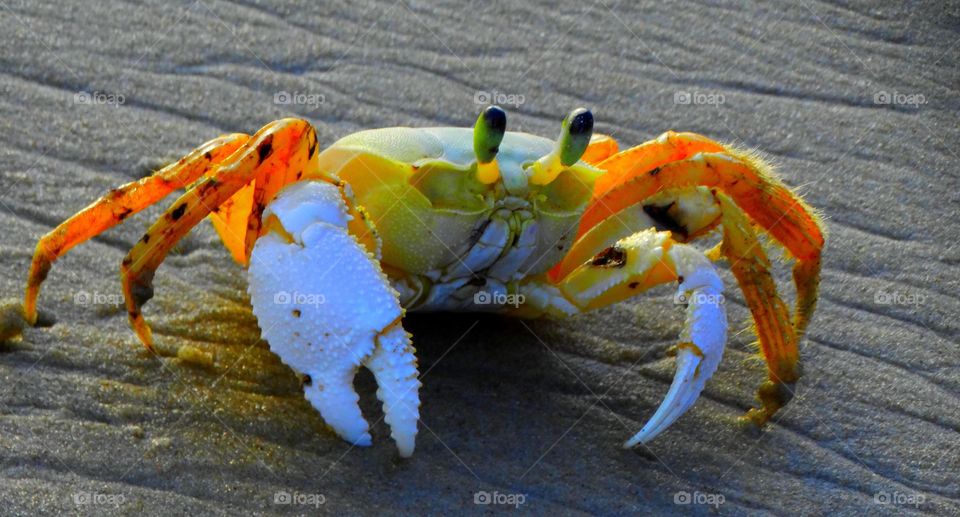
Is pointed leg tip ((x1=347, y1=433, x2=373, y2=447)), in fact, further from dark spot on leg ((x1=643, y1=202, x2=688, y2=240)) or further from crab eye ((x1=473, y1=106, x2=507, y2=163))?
dark spot on leg ((x1=643, y1=202, x2=688, y2=240))

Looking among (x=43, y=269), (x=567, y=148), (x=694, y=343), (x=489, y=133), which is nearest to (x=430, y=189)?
(x=489, y=133)

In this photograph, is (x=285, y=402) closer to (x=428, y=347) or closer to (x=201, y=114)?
(x=428, y=347)

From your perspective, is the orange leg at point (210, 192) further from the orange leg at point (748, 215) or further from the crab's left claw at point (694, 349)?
the crab's left claw at point (694, 349)

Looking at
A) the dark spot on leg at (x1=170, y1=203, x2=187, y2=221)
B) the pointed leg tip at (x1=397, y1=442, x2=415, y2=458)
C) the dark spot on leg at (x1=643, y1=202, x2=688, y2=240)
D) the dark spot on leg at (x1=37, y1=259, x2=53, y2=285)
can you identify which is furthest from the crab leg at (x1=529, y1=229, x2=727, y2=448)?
the dark spot on leg at (x1=37, y1=259, x2=53, y2=285)

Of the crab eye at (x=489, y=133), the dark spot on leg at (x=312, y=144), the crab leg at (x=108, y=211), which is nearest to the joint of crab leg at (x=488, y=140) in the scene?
the crab eye at (x=489, y=133)

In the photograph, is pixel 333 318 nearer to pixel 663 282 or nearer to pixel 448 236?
pixel 448 236

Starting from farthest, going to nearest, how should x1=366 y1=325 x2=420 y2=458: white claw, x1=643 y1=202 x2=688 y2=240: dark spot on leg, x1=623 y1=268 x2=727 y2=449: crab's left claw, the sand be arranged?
1. x1=643 y1=202 x2=688 y2=240: dark spot on leg
2. x1=623 y1=268 x2=727 y2=449: crab's left claw
3. the sand
4. x1=366 y1=325 x2=420 y2=458: white claw
